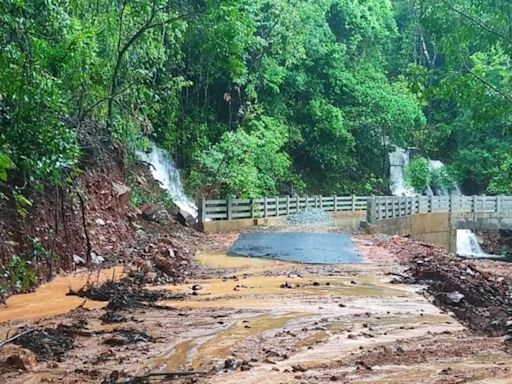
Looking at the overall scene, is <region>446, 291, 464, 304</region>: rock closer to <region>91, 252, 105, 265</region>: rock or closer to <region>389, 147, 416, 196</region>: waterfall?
<region>91, 252, 105, 265</region>: rock

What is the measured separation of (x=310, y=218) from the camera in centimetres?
2269

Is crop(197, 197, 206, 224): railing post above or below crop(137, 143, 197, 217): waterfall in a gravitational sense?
below

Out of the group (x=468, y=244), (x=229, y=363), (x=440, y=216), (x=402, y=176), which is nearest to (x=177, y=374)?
(x=229, y=363)

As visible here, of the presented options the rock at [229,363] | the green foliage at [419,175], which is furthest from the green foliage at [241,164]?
the rock at [229,363]

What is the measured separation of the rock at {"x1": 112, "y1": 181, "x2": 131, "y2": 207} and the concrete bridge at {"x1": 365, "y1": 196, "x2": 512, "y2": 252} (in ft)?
33.4

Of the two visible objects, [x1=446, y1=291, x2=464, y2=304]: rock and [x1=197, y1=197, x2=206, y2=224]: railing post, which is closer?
[x1=446, y1=291, x2=464, y2=304]: rock

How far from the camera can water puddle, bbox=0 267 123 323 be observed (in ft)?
24.0

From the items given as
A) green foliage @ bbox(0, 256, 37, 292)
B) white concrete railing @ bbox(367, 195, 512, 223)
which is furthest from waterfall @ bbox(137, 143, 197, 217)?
green foliage @ bbox(0, 256, 37, 292)

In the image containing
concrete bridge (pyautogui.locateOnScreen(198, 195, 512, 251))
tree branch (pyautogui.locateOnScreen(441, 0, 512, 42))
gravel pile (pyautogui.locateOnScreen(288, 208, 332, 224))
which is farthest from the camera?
gravel pile (pyautogui.locateOnScreen(288, 208, 332, 224))

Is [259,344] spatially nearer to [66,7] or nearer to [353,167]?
[66,7]

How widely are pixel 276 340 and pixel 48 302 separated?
3776 millimetres

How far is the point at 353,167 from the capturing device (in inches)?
1329

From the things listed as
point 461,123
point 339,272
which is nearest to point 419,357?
point 339,272

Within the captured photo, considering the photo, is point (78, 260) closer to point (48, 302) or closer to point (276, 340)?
point (48, 302)
